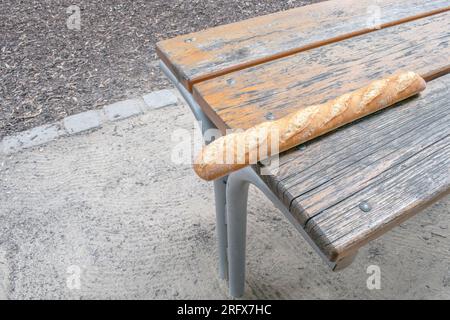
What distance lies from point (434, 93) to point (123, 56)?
2.48 metres

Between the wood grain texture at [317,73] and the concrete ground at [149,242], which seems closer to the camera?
the wood grain texture at [317,73]

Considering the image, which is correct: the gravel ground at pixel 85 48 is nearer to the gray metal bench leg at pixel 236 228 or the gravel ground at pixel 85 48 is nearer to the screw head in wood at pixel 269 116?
the gray metal bench leg at pixel 236 228

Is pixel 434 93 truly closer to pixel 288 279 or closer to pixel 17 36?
pixel 288 279

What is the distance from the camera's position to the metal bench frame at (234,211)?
89 cm

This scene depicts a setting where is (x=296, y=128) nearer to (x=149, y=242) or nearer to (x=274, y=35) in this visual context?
(x=274, y=35)

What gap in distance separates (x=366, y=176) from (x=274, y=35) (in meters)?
0.71

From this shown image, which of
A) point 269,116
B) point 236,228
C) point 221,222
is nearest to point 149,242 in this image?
point 221,222

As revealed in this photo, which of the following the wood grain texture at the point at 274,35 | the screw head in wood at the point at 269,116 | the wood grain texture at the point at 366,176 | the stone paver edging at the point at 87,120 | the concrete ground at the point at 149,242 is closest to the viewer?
the wood grain texture at the point at 366,176

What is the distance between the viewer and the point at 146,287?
1.63 meters

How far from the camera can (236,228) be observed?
1242 millimetres

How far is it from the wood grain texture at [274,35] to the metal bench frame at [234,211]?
0.27 feet

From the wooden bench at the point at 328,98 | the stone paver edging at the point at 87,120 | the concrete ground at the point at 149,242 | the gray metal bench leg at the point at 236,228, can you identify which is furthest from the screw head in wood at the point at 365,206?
the stone paver edging at the point at 87,120

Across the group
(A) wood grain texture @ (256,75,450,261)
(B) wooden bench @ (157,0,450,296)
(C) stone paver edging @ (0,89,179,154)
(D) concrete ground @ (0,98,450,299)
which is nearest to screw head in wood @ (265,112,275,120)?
(B) wooden bench @ (157,0,450,296)
